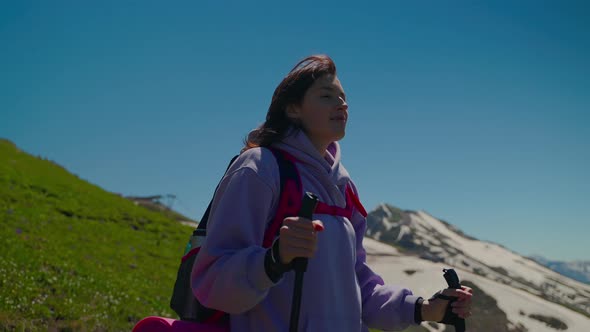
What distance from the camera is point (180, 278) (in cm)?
300

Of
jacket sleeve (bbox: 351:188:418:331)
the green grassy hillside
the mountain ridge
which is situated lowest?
the green grassy hillside

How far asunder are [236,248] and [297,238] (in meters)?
0.52

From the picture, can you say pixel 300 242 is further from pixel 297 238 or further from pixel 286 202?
pixel 286 202

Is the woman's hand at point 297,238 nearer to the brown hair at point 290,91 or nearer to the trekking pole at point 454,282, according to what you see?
the brown hair at point 290,91

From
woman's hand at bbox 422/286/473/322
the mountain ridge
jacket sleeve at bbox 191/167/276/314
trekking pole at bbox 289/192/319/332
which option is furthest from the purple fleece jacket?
the mountain ridge

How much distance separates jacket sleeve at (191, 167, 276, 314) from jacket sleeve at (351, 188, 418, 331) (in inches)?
40.8

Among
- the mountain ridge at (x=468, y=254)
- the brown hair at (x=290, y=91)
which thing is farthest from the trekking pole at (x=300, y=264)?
the mountain ridge at (x=468, y=254)

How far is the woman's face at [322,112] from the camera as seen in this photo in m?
3.39

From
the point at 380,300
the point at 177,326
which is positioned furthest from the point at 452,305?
the point at 177,326

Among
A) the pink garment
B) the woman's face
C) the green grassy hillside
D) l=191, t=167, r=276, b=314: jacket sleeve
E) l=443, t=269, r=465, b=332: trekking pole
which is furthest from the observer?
the green grassy hillside

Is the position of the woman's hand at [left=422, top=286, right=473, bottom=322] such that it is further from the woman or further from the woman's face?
the woman's face

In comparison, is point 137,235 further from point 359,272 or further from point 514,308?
point 359,272

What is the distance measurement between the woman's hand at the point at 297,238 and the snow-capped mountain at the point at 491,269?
428 cm

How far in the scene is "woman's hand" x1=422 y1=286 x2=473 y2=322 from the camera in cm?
324
